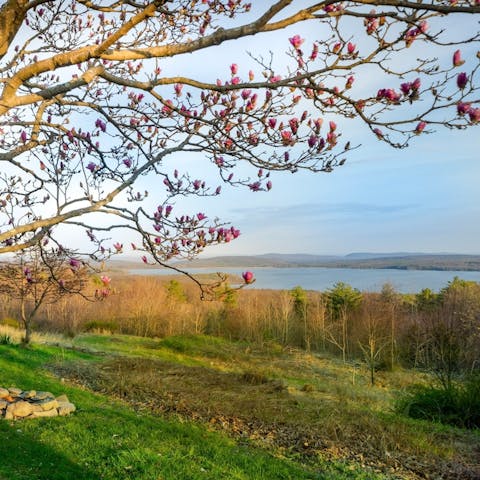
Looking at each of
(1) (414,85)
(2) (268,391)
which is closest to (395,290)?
(2) (268,391)

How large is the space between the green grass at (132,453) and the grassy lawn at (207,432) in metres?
0.01

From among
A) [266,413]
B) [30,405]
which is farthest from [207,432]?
[30,405]

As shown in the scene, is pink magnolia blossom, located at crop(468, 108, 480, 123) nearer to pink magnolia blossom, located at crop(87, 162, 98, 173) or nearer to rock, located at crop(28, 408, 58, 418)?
pink magnolia blossom, located at crop(87, 162, 98, 173)

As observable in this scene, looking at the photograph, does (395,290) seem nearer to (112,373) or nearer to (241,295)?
(241,295)

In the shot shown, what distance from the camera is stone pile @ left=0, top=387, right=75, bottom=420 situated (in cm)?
584

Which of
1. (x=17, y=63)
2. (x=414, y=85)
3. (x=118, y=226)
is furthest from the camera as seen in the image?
(x=17, y=63)

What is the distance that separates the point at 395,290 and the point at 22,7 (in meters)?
18.8

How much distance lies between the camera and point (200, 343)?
14.9 meters

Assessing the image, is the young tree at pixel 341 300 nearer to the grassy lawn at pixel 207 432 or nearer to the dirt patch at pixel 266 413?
the grassy lawn at pixel 207 432

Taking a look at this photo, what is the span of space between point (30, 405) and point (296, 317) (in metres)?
14.0

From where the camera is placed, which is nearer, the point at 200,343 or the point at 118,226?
the point at 118,226

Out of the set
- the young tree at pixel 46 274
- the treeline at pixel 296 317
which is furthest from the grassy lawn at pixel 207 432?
the treeline at pixel 296 317

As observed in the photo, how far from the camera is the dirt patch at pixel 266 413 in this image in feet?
17.1

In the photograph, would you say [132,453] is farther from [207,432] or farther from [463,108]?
[463,108]
